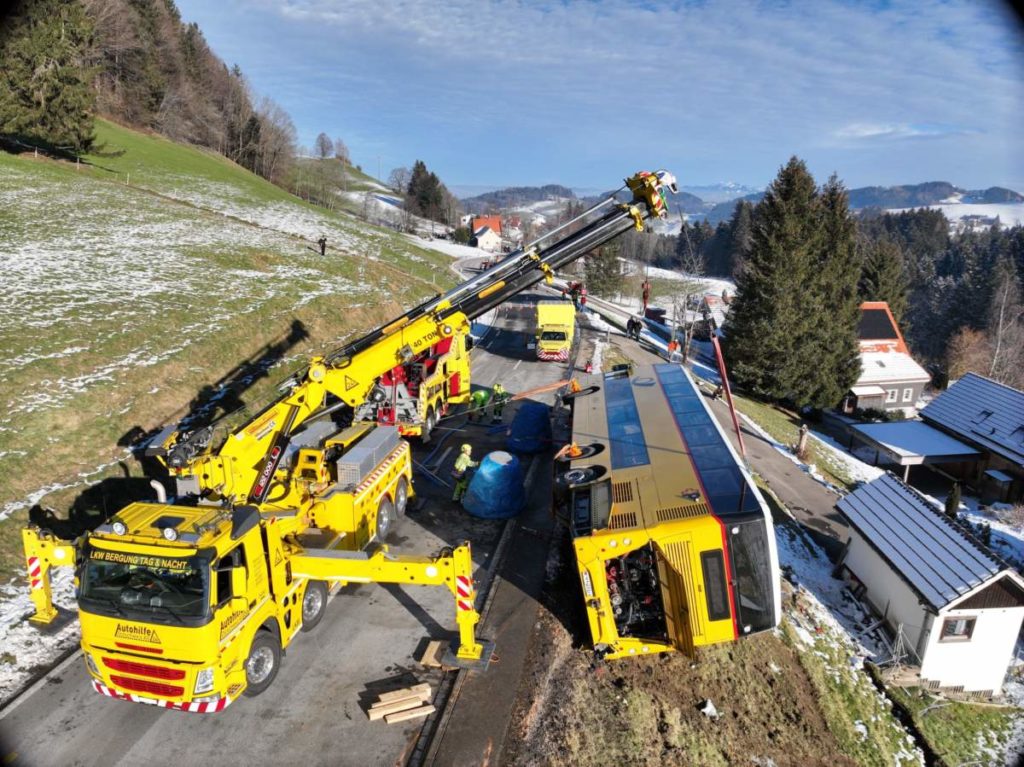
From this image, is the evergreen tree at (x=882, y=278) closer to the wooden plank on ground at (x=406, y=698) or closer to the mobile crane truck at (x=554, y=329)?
the mobile crane truck at (x=554, y=329)

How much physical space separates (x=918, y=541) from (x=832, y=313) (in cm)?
2383

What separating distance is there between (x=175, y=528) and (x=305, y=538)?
3.25 m

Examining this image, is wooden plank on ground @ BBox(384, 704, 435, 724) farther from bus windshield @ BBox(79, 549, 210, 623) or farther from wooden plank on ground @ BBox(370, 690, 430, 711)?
bus windshield @ BBox(79, 549, 210, 623)

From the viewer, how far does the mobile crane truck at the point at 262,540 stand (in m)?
7.95

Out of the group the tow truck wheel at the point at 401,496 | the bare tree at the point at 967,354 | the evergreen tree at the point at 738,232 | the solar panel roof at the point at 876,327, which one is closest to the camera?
the tow truck wheel at the point at 401,496

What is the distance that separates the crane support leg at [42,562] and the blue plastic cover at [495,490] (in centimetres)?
825

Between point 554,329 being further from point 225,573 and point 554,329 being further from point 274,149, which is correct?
point 274,149

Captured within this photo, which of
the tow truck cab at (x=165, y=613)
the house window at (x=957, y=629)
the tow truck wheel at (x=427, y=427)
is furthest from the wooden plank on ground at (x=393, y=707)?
the tow truck wheel at (x=427, y=427)

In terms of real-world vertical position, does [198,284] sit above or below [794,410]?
above

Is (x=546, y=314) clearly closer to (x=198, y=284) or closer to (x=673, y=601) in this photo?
(x=198, y=284)

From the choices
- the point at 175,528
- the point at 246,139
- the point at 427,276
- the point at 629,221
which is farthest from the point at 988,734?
the point at 246,139

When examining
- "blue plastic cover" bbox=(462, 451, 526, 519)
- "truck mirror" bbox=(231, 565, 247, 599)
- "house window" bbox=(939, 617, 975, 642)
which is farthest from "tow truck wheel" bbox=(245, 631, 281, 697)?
"house window" bbox=(939, 617, 975, 642)

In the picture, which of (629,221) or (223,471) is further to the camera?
(629,221)

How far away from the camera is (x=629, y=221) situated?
1312 centimetres
